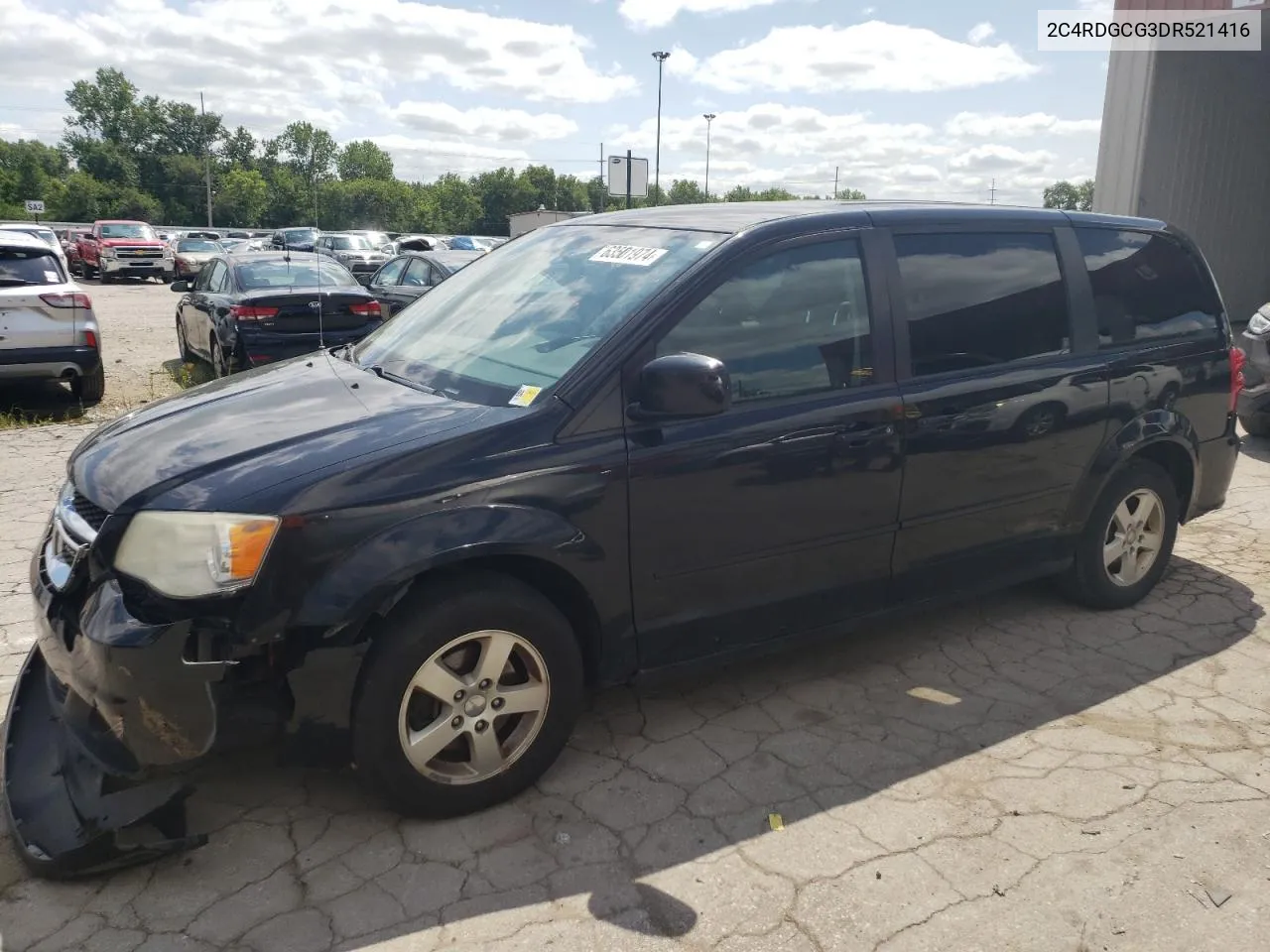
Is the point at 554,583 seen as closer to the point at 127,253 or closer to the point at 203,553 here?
the point at 203,553

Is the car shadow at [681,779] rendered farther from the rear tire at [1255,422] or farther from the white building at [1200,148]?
the white building at [1200,148]

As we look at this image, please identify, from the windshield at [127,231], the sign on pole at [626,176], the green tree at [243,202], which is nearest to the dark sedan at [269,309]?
the sign on pole at [626,176]

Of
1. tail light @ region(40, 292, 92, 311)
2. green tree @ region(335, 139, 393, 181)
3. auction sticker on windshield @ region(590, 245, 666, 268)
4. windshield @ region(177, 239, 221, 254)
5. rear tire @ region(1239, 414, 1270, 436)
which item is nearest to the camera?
auction sticker on windshield @ region(590, 245, 666, 268)

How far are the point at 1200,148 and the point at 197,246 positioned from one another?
2887cm

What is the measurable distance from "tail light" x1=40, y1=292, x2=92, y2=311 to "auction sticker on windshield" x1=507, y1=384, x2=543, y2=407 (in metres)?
7.09

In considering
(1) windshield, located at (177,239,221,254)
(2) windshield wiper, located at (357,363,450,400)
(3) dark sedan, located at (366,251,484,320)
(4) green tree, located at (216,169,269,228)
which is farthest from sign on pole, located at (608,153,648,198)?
(4) green tree, located at (216,169,269,228)

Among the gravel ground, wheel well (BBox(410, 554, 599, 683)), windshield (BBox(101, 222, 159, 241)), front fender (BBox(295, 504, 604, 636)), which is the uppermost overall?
windshield (BBox(101, 222, 159, 241))

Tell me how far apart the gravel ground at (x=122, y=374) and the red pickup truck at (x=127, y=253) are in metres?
9.22

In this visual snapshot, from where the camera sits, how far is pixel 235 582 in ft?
8.17

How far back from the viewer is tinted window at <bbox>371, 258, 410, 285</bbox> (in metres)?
12.5

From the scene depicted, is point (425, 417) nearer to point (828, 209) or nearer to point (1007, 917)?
point (828, 209)

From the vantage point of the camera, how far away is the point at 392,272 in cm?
1263

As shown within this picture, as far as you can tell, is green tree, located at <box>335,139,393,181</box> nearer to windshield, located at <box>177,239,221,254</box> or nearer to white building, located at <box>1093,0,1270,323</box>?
windshield, located at <box>177,239,221,254</box>

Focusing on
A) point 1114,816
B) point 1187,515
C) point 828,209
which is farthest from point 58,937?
point 1187,515
